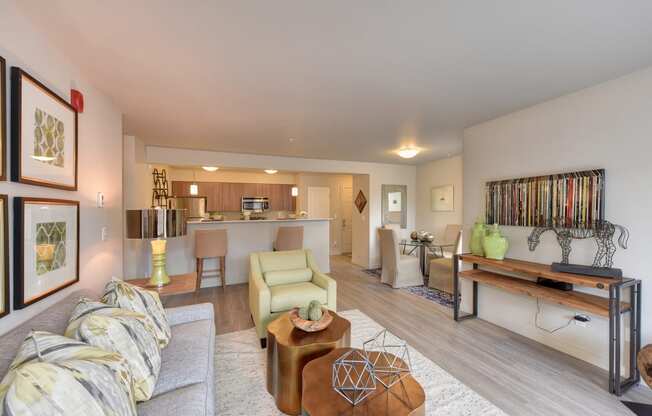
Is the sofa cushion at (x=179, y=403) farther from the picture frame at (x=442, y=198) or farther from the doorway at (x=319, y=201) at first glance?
the doorway at (x=319, y=201)

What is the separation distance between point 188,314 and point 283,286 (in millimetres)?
998

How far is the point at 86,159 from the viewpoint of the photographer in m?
2.11

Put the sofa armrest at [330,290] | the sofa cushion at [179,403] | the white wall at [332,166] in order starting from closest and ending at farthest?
1. the sofa cushion at [179,403]
2. the sofa armrest at [330,290]
3. the white wall at [332,166]

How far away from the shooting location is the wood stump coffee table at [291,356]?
175cm

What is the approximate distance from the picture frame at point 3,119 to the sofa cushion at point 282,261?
221 cm

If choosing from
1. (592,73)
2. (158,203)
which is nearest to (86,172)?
(158,203)

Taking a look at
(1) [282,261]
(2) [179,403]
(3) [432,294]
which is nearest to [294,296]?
(1) [282,261]

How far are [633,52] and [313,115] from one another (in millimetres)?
2480

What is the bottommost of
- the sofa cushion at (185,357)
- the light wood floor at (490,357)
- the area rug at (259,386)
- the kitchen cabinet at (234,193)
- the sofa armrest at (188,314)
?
the light wood floor at (490,357)

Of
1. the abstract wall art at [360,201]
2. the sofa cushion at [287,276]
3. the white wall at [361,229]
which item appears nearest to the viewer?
the sofa cushion at [287,276]

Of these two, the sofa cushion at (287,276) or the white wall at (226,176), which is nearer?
the sofa cushion at (287,276)

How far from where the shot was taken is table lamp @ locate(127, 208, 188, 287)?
2.38 meters

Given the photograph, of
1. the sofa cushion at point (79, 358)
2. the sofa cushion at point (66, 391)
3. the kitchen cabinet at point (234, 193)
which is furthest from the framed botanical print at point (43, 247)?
the kitchen cabinet at point (234, 193)

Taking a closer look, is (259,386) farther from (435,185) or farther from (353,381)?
(435,185)
